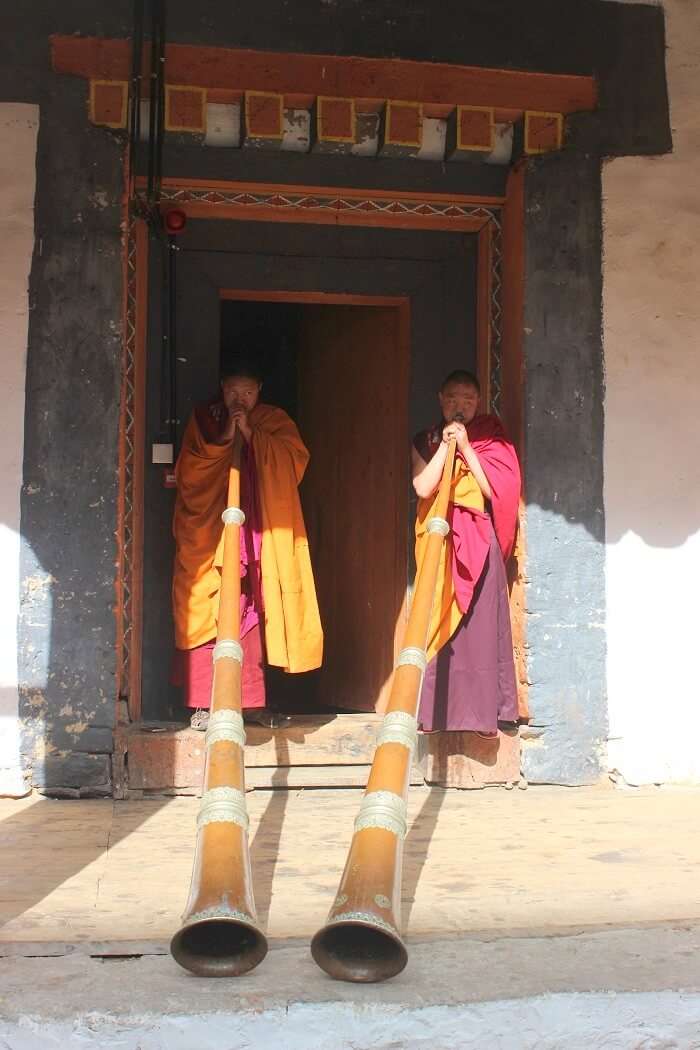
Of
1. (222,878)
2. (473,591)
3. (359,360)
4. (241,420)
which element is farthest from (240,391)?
(222,878)

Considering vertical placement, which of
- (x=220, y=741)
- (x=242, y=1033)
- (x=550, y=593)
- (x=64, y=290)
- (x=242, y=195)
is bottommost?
(x=242, y=1033)

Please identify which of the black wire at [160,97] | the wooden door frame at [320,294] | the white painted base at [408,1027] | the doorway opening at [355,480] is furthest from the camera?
the doorway opening at [355,480]

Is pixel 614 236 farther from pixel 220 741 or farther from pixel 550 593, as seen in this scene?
pixel 220 741

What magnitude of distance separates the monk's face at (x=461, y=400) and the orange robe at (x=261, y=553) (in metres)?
0.74

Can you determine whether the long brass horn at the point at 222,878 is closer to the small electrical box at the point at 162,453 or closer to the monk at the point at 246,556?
the monk at the point at 246,556

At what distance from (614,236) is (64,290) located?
7.54 ft

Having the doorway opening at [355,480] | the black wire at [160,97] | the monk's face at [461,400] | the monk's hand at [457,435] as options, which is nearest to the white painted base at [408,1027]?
the monk's hand at [457,435]

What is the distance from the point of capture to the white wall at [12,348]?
5125mm

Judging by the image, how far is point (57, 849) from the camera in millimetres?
4242

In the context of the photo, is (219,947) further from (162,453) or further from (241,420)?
(162,453)

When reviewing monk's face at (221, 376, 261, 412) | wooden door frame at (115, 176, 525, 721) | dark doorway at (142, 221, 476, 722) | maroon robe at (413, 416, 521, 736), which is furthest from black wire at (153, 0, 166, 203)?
maroon robe at (413, 416, 521, 736)

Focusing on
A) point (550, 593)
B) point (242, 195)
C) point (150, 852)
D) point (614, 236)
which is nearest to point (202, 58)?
point (242, 195)

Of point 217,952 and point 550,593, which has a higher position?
point 550,593

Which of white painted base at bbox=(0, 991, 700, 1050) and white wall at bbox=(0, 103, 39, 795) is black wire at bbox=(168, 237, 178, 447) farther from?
white painted base at bbox=(0, 991, 700, 1050)
